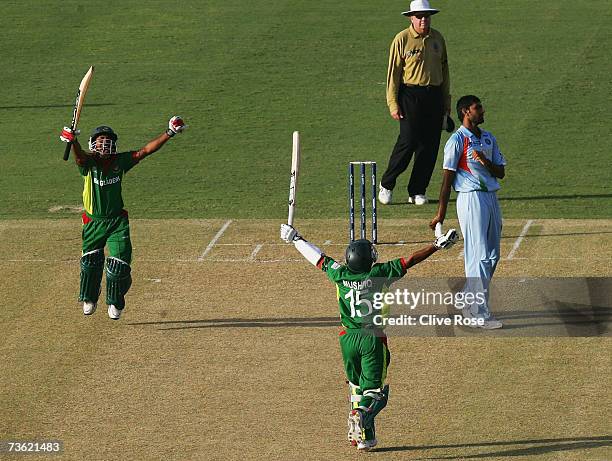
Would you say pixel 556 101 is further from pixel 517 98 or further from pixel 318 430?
pixel 318 430

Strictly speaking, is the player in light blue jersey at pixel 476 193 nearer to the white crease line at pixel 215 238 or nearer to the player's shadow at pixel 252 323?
the player's shadow at pixel 252 323

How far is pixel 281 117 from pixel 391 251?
7.62 m

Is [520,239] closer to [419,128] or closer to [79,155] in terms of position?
[419,128]

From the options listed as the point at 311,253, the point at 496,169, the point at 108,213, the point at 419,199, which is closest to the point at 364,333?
the point at 311,253

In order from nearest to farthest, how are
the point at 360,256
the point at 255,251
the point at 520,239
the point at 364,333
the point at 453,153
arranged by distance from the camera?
the point at 360,256
the point at 364,333
the point at 453,153
the point at 255,251
the point at 520,239

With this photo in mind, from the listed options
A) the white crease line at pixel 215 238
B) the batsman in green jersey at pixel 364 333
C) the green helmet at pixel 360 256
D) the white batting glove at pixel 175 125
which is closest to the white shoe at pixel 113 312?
the white batting glove at pixel 175 125

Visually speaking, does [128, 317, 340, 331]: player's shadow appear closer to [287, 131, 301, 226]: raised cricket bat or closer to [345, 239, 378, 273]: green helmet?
[287, 131, 301, 226]: raised cricket bat

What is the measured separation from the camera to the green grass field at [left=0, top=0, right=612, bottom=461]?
13.3 metres

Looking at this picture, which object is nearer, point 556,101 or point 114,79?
point 556,101

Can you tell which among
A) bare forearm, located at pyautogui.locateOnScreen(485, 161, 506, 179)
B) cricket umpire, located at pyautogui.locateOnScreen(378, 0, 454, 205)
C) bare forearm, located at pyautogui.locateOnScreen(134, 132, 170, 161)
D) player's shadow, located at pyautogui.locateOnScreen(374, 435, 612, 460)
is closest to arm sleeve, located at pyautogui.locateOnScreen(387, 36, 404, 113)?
cricket umpire, located at pyautogui.locateOnScreen(378, 0, 454, 205)

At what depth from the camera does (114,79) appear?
2845 cm

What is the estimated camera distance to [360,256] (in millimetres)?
12453

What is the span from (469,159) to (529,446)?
3966mm

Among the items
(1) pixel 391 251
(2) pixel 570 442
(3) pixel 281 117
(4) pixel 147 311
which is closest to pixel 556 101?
(3) pixel 281 117
